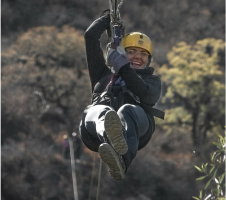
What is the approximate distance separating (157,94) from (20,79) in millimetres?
22286

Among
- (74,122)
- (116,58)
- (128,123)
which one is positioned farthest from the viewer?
(74,122)

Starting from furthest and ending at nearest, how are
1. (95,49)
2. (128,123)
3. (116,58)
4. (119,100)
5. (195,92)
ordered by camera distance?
(195,92)
(95,49)
(119,100)
(116,58)
(128,123)

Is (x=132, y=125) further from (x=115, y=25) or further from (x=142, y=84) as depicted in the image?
(x=115, y=25)

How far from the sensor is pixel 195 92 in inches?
1024

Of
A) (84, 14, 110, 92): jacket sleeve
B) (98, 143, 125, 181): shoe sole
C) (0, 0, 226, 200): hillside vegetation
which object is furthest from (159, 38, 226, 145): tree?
(98, 143, 125, 181): shoe sole

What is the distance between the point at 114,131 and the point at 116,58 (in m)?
0.68

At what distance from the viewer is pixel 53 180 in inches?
927

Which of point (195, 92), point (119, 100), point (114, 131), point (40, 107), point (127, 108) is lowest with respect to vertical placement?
point (114, 131)

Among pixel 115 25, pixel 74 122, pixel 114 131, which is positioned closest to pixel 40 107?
pixel 74 122

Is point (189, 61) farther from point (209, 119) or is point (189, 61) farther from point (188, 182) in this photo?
point (188, 182)

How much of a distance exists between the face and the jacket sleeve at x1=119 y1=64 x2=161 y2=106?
17cm

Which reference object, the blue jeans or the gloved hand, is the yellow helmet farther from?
the blue jeans

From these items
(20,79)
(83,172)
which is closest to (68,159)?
(83,172)

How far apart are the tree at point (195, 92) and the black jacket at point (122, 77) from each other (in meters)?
20.8
